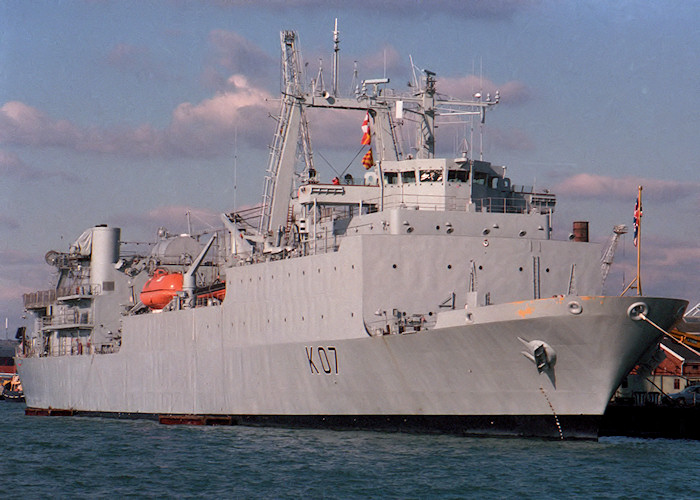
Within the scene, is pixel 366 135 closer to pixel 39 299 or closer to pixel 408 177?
pixel 408 177

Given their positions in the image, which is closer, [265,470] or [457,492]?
[457,492]

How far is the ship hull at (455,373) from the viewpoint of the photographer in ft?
69.9

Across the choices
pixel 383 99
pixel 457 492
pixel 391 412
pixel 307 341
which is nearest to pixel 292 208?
pixel 383 99

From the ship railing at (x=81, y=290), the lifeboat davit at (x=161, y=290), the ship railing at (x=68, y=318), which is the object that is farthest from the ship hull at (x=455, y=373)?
the ship railing at (x=68, y=318)

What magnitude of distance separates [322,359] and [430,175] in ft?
20.3

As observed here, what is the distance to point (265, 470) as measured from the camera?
20500 millimetres

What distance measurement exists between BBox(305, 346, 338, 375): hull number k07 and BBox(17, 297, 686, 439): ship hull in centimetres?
3

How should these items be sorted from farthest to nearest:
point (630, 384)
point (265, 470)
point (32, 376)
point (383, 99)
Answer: point (32, 376) < point (630, 384) < point (383, 99) < point (265, 470)

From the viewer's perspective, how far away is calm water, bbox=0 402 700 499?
18016mm

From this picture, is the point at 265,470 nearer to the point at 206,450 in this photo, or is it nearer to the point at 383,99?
the point at 206,450

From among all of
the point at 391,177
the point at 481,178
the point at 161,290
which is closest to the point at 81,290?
the point at 161,290

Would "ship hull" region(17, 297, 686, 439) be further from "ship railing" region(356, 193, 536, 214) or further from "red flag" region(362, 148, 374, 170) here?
"red flag" region(362, 148, 374, 170)

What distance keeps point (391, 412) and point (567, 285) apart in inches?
240

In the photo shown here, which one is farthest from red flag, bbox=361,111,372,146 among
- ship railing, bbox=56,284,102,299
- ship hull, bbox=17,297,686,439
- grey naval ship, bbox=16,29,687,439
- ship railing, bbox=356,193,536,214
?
ship railing, bbox=56,284,102,299
